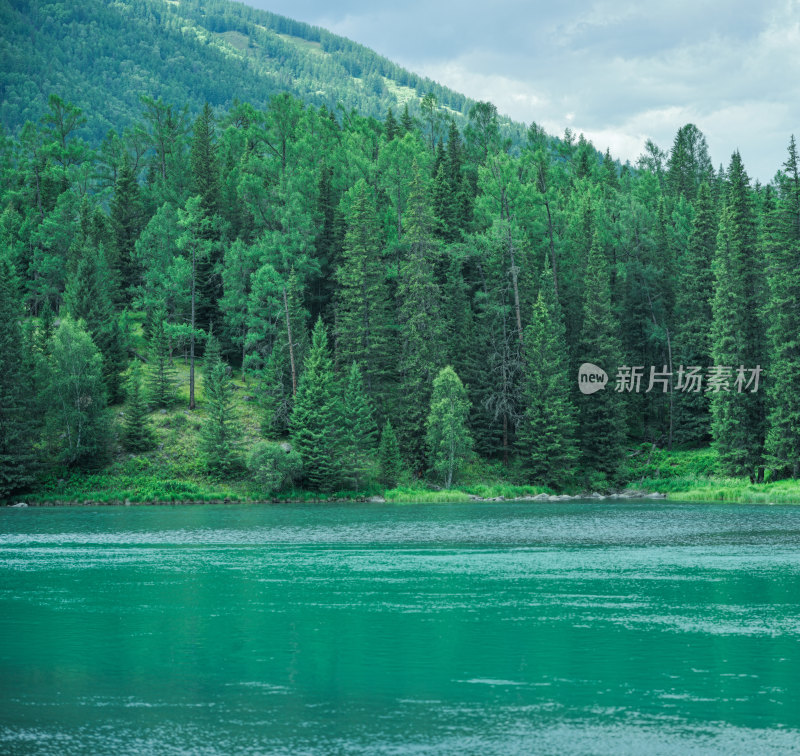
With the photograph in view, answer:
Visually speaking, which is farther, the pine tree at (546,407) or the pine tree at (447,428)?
the pine tree at (546,407)

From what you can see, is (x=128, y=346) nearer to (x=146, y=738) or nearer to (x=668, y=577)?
(x=668, y=577)

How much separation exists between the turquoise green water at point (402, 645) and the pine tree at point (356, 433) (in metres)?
27.0

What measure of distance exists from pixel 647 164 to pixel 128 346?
3379 inches

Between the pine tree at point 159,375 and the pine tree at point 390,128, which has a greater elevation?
the pine tree at point 390,128

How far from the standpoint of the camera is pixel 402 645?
1819cm

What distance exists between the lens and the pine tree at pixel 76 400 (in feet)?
205

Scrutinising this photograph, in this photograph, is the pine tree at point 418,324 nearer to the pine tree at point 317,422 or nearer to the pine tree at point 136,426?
the pine tree at point 317,422

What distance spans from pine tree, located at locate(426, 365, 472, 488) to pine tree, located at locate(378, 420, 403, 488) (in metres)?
2.65

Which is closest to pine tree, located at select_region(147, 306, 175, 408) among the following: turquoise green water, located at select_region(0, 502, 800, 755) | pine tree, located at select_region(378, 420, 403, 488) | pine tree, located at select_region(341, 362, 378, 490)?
pine tree, located at select_region(341, 362, 378, 490)

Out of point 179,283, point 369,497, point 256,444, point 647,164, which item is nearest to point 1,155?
point 179,283
